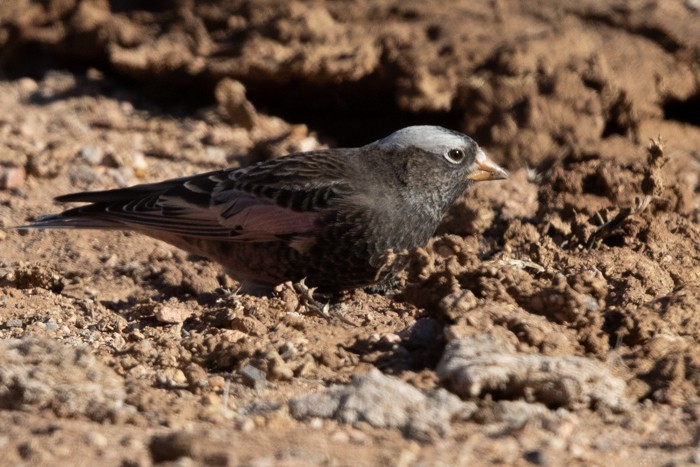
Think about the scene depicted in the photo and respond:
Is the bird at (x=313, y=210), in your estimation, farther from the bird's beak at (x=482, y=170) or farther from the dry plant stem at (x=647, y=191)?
the dry plant stem at (x=647, y=191)

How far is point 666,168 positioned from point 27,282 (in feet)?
14.5

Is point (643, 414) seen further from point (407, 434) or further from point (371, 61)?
point (371, 61)

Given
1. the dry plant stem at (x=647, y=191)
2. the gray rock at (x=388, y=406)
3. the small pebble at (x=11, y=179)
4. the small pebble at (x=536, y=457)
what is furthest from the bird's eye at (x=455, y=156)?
the small pebble at (x=11, y=179)

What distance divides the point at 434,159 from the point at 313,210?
2.79 feet

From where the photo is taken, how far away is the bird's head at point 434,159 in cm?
670

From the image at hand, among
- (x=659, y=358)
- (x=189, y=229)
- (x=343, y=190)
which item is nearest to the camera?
(x=659, y=358)

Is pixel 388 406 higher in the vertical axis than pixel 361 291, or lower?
higher

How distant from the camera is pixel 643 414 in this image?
4.36 m

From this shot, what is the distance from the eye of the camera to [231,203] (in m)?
6.85

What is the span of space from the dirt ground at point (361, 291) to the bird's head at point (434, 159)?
39cm

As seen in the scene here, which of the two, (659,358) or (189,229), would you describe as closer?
(659,358)

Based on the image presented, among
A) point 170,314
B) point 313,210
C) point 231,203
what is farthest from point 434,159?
point 170,314

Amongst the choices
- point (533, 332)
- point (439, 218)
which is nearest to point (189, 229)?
point (439, 218)

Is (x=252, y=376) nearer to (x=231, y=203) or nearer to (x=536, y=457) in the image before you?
(x=536, y=457)
